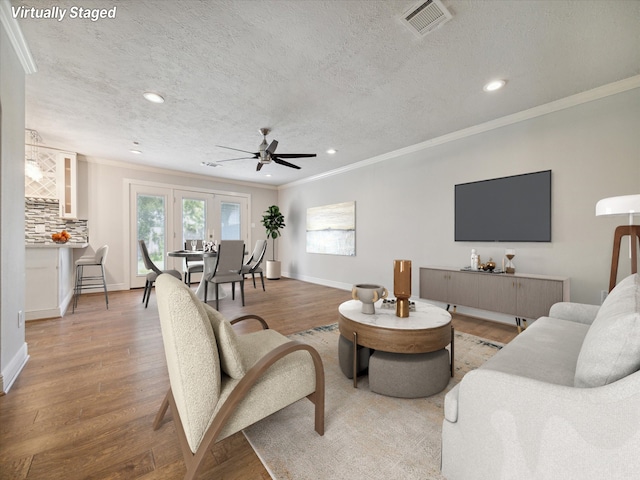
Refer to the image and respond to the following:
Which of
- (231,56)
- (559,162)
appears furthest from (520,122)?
(231,56)

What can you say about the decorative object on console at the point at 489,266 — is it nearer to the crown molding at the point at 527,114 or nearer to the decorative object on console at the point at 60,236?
the crown molding at the point at 527,114

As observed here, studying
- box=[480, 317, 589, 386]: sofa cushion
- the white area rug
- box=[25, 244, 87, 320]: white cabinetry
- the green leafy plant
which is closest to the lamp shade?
box=[480, 317, 589, 386]: sofa cushion

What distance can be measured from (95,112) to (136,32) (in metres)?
1.91

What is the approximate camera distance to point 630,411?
0.76 metres

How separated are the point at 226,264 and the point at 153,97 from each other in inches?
91.6

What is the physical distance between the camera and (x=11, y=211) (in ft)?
6.72

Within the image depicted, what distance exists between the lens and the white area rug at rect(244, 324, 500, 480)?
1.26 m

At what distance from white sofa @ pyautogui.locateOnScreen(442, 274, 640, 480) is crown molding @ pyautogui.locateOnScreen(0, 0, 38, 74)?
347 cm

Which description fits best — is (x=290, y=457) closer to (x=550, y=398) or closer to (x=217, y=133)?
(x=550, y=398)

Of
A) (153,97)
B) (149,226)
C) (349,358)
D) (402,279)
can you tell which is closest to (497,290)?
(402,279)

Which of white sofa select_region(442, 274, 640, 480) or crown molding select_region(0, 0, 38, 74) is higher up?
crown molding select_region(0, 0, 38, 74)

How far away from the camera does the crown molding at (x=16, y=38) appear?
1.78m

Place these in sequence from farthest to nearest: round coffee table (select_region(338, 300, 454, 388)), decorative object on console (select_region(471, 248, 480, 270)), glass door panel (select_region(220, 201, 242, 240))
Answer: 1. glass door panel (select_region(220, 201, 242, 240))
2. decorative object on console (select_region(471, 248, 480, 270))
3. round coffee table (select_region(338, 300, 454, 388))

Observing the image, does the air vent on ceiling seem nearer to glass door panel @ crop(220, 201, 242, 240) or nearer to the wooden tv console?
the wooden tv console
